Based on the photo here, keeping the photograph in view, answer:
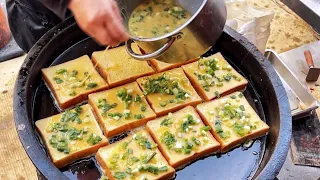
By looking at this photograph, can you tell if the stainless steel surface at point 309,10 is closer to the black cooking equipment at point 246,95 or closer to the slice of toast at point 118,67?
the black cooking equipment at point 246,95

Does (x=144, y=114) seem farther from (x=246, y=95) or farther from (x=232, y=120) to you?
(x=246, y=95)

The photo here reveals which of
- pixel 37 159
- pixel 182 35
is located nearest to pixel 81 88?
pixel 37 159

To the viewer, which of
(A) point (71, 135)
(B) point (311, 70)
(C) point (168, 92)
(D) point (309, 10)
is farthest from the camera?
(D) point (309, 10)

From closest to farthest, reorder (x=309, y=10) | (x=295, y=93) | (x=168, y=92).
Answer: (x=168, y=92) < (x=295, y=93) < (x=309, y=10)

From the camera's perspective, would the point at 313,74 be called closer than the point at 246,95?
No

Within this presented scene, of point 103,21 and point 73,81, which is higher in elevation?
point 103,21

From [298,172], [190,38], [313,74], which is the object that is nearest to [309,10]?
[313,74]

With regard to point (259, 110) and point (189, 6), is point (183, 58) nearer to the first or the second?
point (189, 6)

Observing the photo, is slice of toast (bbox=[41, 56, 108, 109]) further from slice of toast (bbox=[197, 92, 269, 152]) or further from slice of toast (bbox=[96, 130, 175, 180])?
slice of toast (bbox=[197, 92, 269, 152])

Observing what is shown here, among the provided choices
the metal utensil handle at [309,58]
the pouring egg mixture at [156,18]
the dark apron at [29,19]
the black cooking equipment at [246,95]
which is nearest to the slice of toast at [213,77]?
the black cooking equipment at [246,95]

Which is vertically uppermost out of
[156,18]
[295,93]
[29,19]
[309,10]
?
[156,18]
